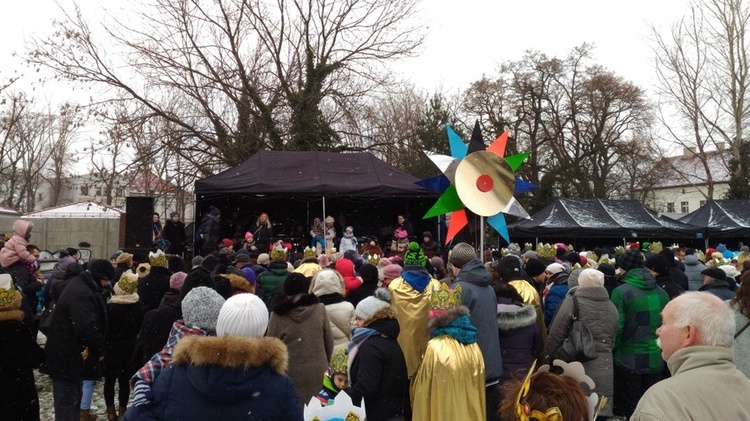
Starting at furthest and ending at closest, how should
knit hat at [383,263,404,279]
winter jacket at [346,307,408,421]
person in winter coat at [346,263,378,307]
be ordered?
knit hat at [383,263,404,279]
person in winter coat at [346,263,378,307]
winter jacket at [346,307,408,421]

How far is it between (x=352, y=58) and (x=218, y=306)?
2076 centimetres

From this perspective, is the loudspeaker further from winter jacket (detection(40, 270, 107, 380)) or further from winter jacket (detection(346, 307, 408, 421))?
winter jacket (detection(346, 307, 408, 421))

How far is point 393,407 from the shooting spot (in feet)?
12.7

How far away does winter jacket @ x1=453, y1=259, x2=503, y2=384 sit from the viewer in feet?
15.6

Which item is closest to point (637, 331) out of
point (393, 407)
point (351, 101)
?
point (393, 407)

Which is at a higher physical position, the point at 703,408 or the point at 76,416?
the point at 703,408

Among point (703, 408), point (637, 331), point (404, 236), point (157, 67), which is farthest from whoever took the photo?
point (157, 67)

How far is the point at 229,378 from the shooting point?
8.32 feet

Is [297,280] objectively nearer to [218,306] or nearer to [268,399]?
[218,306]

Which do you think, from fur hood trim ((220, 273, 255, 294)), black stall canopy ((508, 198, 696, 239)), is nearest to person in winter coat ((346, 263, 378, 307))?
fur hood trim ((220, 273, 255, 294))

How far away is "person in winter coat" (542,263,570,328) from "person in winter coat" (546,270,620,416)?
95cm

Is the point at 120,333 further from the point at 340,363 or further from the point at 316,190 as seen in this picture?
the point at 316,190

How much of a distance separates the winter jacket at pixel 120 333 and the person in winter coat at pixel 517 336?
11.1 feet

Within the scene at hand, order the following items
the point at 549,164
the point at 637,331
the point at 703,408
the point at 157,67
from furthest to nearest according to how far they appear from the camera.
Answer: the point at 549,164 < the point at 157,67 < the point at 637,331 < the point at 703,408
